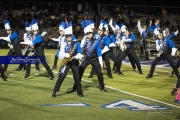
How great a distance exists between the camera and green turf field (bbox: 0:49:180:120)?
854cm

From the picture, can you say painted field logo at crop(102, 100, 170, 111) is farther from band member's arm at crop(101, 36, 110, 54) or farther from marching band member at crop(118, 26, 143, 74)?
marching band member at crop(118, 26, 143, 74)

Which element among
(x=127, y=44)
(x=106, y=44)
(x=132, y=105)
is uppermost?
(x=106, y=44)

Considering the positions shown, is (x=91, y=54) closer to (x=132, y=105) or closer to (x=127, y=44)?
(x=132, y=105)

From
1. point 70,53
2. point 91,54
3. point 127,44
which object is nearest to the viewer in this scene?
point 70,53

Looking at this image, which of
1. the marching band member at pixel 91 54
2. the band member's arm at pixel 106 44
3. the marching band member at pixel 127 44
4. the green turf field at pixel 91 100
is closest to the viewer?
the green turf field at pixel 91 100

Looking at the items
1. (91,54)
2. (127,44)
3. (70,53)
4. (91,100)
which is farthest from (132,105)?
(127,44)

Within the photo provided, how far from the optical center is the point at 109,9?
32.3 m

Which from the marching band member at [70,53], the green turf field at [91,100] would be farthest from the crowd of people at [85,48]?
the green turf field at [91,100]

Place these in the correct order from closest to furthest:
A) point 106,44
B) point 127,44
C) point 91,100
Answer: point 91,100 < point 106,44 < point 127,44

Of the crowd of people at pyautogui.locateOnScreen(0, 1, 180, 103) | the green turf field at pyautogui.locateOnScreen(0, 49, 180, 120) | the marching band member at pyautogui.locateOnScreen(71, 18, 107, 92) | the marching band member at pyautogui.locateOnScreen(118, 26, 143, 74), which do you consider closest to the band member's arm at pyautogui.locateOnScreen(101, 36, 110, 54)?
the crowd of people at pyautogui.locateOnScreen(0, 1, 180, 103)

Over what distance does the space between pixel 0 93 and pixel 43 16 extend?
65.6ft

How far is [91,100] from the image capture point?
10336 mm

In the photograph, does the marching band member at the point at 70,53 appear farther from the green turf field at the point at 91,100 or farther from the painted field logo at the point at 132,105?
the painted field logo at the point at 132,105

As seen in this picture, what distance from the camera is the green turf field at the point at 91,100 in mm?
8539
